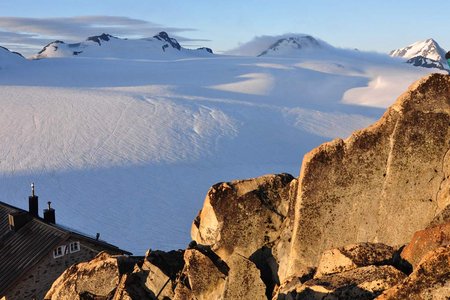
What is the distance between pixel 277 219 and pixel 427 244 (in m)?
3.22

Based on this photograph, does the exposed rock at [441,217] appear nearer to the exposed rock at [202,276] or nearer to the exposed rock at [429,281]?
the exposed rock at [429,281]

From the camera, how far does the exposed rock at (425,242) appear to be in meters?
7.58

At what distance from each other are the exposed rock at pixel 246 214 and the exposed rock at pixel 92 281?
206 cm

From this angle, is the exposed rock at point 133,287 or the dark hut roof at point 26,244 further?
the dark hut roof at point 26,244

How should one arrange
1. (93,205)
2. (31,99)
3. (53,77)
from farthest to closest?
(53,77)
(31,99)
(93,205)

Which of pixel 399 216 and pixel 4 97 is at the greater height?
pixel 399 216

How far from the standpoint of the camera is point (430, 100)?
9672 millimetres

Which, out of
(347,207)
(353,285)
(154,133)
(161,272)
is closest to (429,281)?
(353,285)

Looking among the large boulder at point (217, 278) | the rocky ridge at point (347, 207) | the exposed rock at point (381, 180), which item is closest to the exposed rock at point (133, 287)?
the rocky ridge at point (347, 207)

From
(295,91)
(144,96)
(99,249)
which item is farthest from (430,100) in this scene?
(295,91)

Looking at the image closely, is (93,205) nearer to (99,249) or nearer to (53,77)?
(99,249)

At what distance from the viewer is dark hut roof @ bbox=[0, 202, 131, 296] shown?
17969 mm

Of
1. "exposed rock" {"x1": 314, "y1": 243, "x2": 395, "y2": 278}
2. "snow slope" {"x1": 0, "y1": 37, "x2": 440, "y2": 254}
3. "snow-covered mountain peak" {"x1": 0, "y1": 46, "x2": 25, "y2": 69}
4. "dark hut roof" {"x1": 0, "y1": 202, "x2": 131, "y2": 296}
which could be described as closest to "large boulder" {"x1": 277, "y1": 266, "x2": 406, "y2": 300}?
"exposed rock" {"x1": 314, "y1": 243, "x2": 395, "y2": 278}

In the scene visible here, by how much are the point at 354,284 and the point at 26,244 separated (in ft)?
48.6
